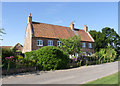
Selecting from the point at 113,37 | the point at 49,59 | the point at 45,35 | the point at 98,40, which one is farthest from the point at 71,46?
the point at 113,37

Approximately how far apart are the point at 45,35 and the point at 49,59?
1392 cm

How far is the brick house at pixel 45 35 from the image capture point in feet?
88.9

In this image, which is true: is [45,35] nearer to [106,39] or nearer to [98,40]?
[98,40]

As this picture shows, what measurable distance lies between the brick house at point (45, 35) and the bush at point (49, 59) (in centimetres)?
1150

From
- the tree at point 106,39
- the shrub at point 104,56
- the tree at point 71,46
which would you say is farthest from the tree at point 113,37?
the tree at point 71,46

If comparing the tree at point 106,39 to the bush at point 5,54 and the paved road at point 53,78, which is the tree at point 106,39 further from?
the bush at point 5,54

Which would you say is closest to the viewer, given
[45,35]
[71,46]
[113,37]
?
[71,46]

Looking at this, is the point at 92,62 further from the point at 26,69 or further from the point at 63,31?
the point at 26,69

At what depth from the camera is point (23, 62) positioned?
13.9 metres

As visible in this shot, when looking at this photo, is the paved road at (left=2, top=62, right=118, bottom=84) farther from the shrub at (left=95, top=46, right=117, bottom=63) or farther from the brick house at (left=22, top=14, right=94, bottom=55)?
the shrub at (left=95, top=46, right=117, bottom=63)

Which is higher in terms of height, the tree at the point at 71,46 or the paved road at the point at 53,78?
the tree at the point at 71,46

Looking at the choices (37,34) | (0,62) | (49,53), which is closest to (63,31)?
(37,34)

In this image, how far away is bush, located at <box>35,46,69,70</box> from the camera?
49.9ft

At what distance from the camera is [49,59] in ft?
50.5
